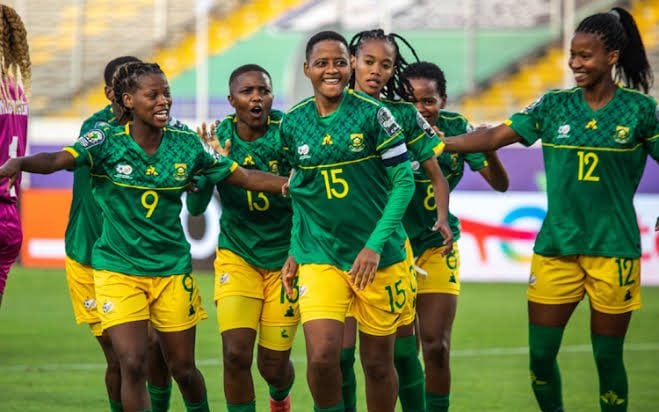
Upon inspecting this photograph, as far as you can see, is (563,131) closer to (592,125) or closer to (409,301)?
(592,125)

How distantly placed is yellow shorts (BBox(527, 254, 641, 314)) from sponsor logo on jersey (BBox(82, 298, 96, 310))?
8.47 ft

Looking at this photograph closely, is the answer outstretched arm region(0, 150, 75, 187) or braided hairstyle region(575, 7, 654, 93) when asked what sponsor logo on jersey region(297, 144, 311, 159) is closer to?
outstretched arm region(0, 150, 75, 187)

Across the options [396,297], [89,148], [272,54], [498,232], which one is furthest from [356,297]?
[272,54]

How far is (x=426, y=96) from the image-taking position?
7.77 metres

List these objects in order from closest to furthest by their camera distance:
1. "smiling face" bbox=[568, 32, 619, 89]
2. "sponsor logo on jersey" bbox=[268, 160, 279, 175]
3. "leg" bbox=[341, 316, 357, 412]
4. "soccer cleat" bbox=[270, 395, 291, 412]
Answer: "smiling face" bbox=[568, 32, 619, 89]
"leg" bbox=[341, 316, 357, 412]
"sponsor logo on jersey" bbox=[268, 160, 279, 175]
"soccer cleat" bbox=[270, 395, 291, 412]

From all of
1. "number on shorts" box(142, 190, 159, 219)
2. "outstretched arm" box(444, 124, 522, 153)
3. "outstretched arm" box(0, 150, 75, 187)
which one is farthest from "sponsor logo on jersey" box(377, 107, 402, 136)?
"outstretched arm" box(0, 150, 75, 187)

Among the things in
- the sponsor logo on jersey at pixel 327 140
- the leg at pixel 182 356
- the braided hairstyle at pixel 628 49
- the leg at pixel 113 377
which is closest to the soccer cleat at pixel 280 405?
the leg at pixel 182 356

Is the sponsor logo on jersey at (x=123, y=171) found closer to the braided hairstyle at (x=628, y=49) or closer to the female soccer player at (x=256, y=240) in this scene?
the female soccer player at (x=256, y=240)

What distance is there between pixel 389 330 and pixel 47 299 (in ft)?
30.7

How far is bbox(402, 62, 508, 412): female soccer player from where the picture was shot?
24.7 ft

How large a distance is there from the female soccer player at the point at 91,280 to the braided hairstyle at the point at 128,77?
1.47 feet

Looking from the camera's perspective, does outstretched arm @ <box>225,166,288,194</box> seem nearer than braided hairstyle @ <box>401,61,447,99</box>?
Yes

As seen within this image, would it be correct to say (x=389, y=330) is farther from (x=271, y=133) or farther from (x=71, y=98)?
(x=71, y=98)

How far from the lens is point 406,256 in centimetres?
662
